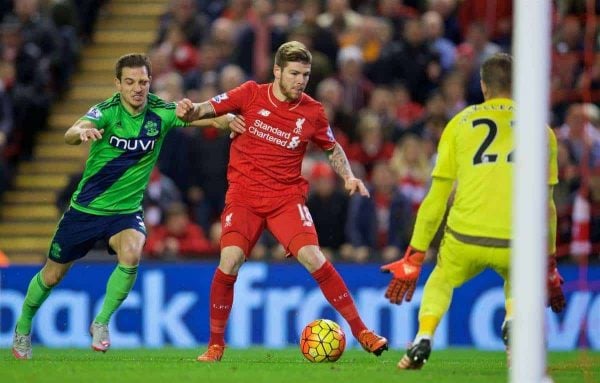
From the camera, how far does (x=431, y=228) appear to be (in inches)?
404

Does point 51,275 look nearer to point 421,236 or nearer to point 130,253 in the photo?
point 130,253

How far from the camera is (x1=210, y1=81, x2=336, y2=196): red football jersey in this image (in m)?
11.9

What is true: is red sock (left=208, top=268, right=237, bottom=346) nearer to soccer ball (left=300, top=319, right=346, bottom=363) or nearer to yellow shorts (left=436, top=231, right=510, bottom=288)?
soccer ball (left=300, top=319, right=346, bottom=363)

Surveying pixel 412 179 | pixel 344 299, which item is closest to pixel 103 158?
pixel 344 299

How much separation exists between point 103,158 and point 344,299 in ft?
7.85

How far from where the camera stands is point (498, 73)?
33.3 feet

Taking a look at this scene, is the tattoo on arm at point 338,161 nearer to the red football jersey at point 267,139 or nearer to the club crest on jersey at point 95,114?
the red football jersey at point 267,139

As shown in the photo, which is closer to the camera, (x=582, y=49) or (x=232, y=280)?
(x=232, y=280)

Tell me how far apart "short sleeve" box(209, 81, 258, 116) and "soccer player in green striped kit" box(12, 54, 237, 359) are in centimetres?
15

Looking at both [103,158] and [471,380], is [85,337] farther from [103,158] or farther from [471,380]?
Answer: [471,380]

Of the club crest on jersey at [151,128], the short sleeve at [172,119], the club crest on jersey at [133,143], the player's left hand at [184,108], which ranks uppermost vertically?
the player's left hand at [184,108]

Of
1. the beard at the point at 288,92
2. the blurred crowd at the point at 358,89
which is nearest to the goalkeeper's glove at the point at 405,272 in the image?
the beard at the point at 288,92

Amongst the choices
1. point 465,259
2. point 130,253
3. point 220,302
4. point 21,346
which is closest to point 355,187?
point 220,302

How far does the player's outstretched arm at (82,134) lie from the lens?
11133mm
